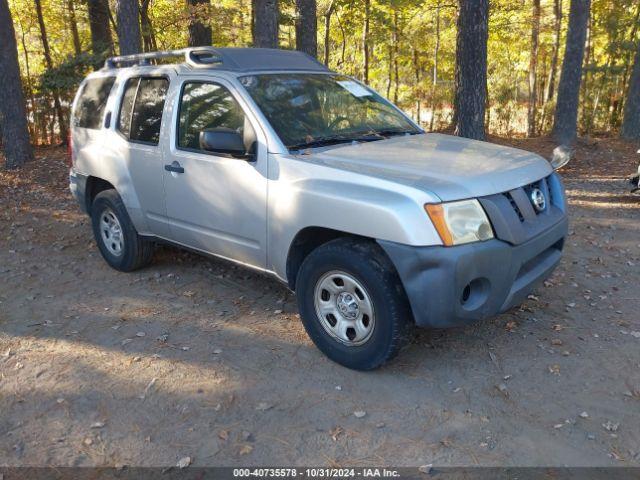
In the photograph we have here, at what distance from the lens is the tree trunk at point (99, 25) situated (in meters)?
13.5

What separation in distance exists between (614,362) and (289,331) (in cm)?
232

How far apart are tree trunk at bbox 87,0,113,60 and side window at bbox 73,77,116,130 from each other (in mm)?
8382

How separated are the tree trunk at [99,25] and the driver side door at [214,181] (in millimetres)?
10154

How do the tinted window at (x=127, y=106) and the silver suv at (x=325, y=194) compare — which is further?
the tinted window at (x=127, y=106)

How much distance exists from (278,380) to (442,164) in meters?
1.78

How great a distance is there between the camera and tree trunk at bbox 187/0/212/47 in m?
11.4

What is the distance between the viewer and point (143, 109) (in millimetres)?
5102

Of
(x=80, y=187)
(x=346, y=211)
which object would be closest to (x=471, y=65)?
(x=80, y=187)

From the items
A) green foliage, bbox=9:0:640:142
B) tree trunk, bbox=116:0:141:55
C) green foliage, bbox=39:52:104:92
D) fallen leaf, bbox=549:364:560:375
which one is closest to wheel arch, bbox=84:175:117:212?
fallen leaf, bbox=549:364:560:375

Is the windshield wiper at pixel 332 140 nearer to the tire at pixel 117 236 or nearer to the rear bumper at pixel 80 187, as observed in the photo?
the tire at pixel 117 236

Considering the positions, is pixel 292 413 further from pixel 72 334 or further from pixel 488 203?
pixel 72 334

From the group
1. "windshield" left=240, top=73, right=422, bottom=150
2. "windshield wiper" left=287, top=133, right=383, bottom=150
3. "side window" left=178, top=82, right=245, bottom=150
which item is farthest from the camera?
"side window" left=178, top=82, right=245, bottom=150

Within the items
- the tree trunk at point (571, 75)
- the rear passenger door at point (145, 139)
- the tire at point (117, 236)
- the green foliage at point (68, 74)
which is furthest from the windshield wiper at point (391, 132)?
the green foliage at point (68, 74)

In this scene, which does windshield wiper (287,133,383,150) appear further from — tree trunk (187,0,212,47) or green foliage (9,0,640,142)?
green foliage (9,0,640,142)
